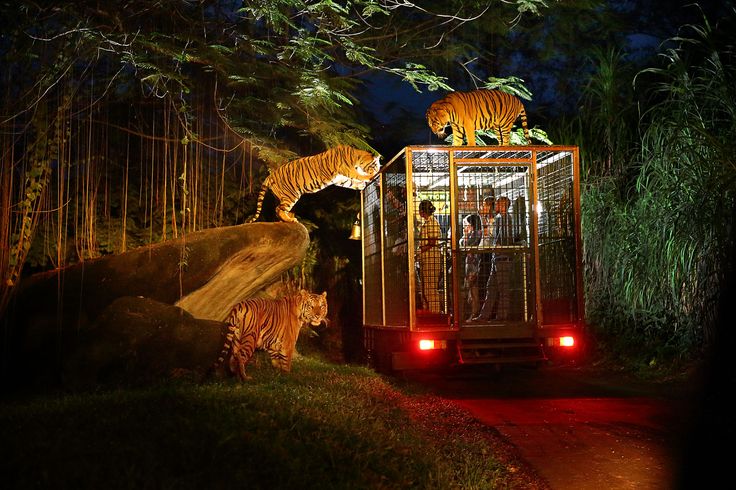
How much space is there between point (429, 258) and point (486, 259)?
2.28ft

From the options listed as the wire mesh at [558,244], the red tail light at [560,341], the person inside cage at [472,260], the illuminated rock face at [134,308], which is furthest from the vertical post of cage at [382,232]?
the red tail light at [560,341]

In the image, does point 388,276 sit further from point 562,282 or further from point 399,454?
point 399,454

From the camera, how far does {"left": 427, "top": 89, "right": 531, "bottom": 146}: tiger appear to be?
9.55 metres

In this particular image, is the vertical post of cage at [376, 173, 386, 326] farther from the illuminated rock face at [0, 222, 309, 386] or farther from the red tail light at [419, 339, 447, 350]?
the red tail light at [419, 339, 447, 350]

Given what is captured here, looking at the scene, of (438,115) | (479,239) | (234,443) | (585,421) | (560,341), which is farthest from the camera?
(438,115)

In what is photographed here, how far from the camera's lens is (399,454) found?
5.23 m

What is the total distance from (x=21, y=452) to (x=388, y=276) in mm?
6081

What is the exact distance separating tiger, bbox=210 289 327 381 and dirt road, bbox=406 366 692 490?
2217 mm

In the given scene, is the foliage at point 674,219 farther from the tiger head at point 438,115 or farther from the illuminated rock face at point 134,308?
the illuminated rock face at point 134,308

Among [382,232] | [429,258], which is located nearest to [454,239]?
[429,258]

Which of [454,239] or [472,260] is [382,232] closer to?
[472,260]

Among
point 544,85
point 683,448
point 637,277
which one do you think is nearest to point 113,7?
point 683,448

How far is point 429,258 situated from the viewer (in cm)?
877

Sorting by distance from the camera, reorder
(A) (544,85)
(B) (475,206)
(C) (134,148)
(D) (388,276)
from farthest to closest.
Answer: (A) (544,85) < (C) (134,148) < (D) (388,276) < (B) (475,206)
